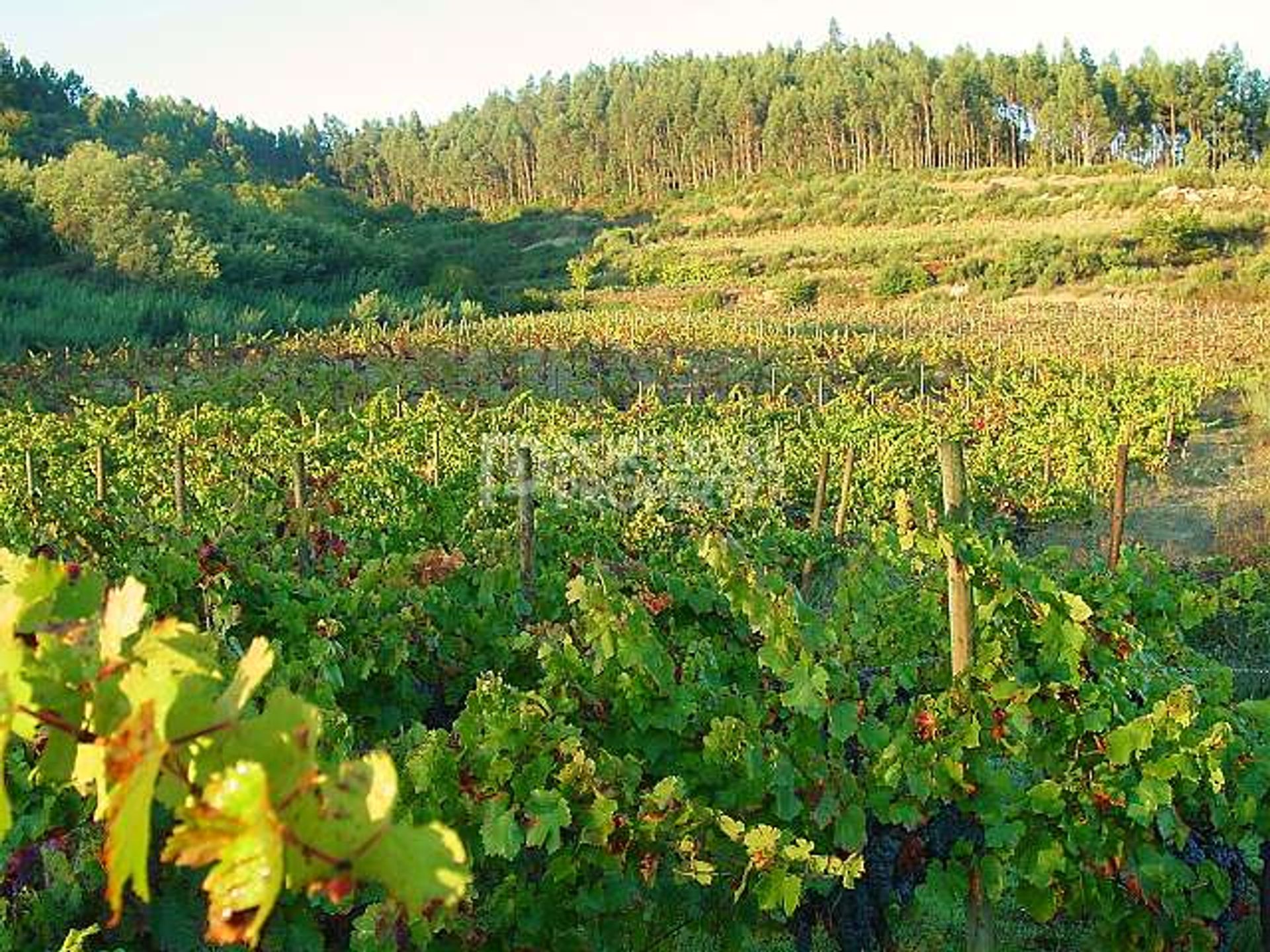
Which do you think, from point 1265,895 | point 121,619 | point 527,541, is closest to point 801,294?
point 527,541

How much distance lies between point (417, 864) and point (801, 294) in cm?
4300

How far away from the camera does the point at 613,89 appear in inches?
3728

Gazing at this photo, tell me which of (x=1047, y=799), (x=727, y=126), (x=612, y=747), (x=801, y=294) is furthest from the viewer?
(x=727, y=126)

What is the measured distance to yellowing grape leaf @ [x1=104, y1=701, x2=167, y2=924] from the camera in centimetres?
88

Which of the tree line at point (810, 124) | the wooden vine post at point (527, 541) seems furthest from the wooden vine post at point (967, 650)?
the tree line at point (810, 124)

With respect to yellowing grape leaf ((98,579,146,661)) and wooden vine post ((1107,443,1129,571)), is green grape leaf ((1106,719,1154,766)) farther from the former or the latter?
wooden vine post ((1107,443,1129,571))

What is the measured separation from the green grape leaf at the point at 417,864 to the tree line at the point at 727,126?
55.7 m

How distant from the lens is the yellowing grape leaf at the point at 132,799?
88cm

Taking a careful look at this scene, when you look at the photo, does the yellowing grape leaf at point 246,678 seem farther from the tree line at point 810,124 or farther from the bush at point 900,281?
the tree line at point 810,124

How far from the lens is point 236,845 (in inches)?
37.7

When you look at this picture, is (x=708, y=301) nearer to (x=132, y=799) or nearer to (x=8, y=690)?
(x=8, y=690)

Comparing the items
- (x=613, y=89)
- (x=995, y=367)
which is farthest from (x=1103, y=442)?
(x=613, y=89)

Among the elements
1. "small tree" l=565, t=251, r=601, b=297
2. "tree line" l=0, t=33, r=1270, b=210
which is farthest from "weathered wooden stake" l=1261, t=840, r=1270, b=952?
"tree line" l=0, t=33, r=1270, b=210

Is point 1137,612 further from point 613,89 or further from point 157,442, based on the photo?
point 613,89
